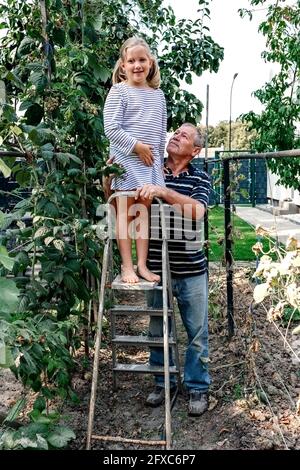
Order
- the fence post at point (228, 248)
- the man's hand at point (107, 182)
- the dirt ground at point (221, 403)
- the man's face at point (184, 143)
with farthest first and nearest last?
the fence post at point (228, 248)
the man's hand at point (107, 182)
the man's face at point (184, 143)
the dirt ground at point (221, 403)

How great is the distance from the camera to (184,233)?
2988 mm

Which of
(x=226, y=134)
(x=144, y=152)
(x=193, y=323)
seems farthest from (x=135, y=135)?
(x=226, y=134)

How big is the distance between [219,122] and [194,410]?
92.2 feet

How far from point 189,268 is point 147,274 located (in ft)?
0.83

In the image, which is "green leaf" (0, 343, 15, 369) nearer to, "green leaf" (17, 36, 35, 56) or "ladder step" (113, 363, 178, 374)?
"ladder step" (113, 363, 178, 374)

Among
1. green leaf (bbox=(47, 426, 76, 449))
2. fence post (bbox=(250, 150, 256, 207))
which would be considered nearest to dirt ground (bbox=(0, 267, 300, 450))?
green leaf (bbox=(47, 426, 76, 449))

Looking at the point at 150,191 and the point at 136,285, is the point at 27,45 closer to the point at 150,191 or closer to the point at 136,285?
the point at 150,191

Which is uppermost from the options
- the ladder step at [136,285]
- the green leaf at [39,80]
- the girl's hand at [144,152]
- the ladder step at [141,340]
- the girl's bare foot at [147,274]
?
the green leaf at [39,80]

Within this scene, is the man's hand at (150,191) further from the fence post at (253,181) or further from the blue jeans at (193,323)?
the fence post at (253,181)

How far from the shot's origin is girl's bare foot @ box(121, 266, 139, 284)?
280 cm

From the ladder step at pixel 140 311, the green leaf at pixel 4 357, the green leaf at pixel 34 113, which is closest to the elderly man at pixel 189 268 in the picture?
the ladder step at pixel 140 311

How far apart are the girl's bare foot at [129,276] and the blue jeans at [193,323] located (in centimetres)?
29

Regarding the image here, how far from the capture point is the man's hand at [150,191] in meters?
2.74
